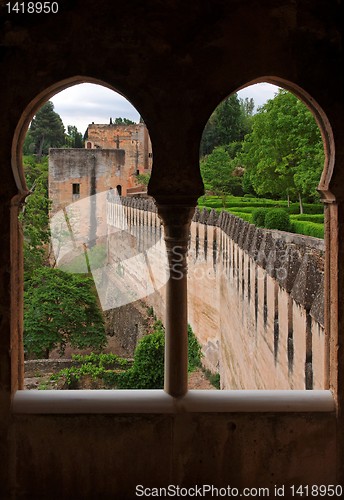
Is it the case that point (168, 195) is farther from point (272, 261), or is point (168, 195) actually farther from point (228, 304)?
point (228, 304)

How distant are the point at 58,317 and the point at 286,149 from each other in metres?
9.22

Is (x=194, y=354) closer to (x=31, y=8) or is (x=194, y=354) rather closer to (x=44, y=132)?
(x=31, y=8)

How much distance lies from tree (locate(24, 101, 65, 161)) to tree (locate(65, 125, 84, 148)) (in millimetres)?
2971

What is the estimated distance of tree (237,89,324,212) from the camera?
16.6 m

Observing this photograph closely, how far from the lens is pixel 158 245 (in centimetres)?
1791

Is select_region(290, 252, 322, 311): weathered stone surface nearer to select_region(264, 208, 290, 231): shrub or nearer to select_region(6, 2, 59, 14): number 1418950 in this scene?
select_region(6, 2, 59, 14): number 1418950

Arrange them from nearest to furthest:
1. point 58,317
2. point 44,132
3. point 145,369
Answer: point 145,369
point 58,317
point 44,132

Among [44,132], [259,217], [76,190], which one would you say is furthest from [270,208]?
[44,132]

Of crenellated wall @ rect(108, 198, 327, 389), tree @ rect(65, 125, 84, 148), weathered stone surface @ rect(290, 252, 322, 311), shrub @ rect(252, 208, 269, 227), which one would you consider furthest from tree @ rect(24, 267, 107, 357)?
tree @ rect(65, 125, 84, 148)

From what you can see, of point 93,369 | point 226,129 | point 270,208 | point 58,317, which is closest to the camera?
point 93,369

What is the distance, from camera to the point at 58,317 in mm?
15203

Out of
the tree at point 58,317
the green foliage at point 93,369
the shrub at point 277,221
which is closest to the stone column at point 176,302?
the green foliage at point 93,369

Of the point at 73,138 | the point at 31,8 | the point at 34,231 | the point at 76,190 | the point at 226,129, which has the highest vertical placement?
the point at 73,138

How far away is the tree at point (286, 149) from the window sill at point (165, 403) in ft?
45.5
